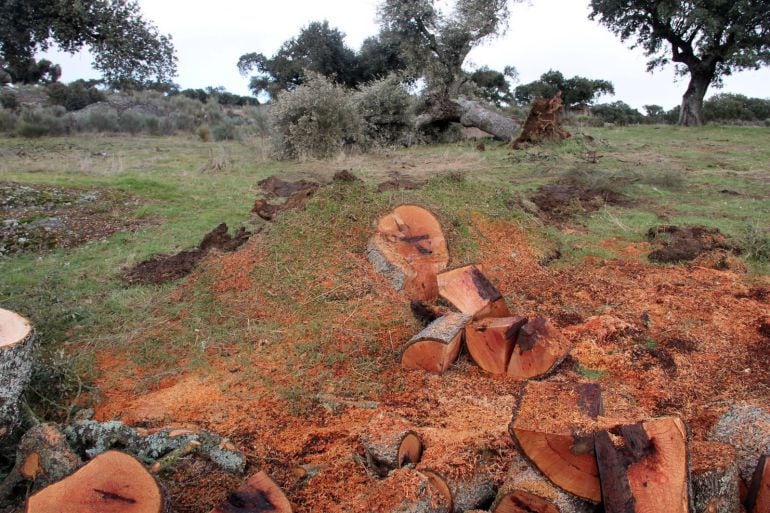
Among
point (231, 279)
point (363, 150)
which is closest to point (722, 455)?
point (231, 279)

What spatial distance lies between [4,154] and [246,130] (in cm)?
888

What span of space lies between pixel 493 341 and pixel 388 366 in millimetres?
736

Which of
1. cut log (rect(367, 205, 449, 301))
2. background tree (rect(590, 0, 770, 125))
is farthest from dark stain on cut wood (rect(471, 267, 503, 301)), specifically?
background tree (rect(590, 0, 770, 125))

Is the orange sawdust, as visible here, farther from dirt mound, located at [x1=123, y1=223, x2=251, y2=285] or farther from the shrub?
the shrub

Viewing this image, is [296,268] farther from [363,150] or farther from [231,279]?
[363,150]

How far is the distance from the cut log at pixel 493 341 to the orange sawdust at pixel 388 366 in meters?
0.09

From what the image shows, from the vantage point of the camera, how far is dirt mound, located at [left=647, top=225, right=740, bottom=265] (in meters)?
6.18

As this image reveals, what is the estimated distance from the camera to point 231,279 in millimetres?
5266

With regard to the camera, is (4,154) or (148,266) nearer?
(148,266)

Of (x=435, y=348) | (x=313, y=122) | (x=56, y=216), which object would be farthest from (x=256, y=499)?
(x=313, y=122)

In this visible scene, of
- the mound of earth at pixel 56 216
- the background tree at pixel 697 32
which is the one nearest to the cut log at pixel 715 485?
the mound of earth at pixel 56 216

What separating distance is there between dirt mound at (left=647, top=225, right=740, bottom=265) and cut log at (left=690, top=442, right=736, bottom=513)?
14.1ft

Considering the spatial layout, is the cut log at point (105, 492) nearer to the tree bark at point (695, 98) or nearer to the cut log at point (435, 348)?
the cut log at point (435, 348)

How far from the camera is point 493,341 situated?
3.73 meters
